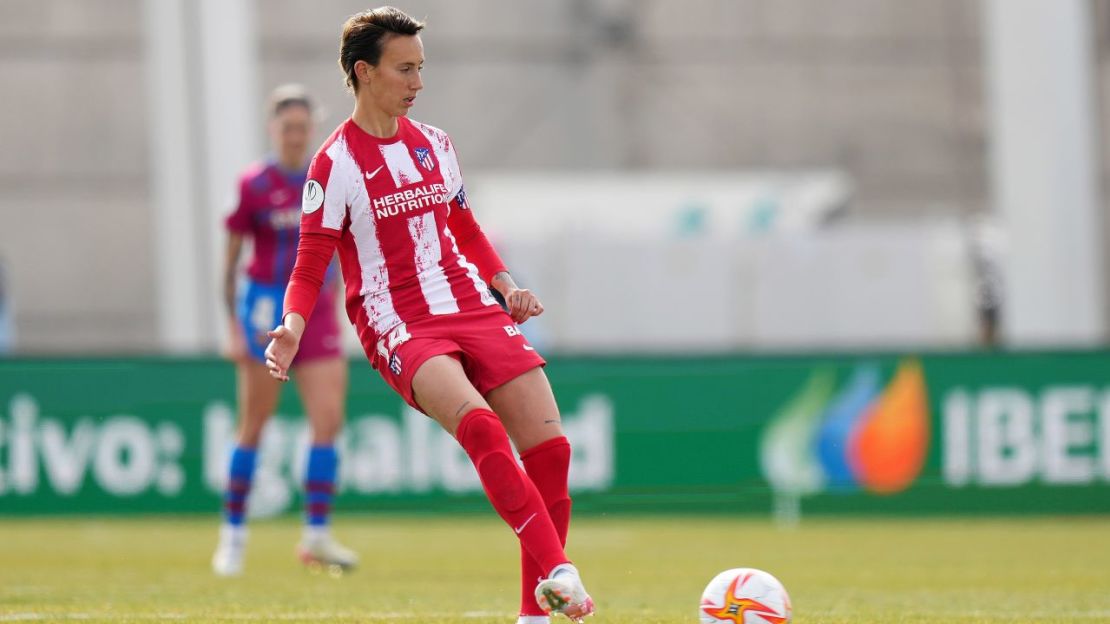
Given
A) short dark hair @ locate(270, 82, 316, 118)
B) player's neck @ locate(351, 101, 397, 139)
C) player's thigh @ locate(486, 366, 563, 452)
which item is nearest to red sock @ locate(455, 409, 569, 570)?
player's thigh @ locate(486, 366, 563, 452)

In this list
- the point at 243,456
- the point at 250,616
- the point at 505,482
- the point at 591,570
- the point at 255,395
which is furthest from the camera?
the point at 591,570

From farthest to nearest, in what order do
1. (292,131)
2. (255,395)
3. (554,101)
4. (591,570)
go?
(554,101) < (591,570) < (255,395) < (292,131)

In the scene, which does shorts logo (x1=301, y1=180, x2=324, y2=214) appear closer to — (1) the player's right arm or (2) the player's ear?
(1) the player's right arm

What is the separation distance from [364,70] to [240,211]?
12.0 ft

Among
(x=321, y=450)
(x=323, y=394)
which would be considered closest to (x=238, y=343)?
(x=323, y=394)

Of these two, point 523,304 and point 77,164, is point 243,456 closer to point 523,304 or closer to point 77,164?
point 523,304

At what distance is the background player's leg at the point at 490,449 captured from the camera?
17.5 feet

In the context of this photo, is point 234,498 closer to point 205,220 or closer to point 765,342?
point 205,220

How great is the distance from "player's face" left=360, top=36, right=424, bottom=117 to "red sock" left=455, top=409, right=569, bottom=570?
1.05 meters

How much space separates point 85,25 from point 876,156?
14.8 m

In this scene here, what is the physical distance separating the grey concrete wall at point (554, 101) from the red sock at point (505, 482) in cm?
2546

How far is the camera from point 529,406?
5.62 meters

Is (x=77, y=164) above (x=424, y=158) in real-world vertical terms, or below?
above

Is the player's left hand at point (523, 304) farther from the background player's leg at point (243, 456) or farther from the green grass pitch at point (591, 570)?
the background player's leg at point (243, 456)
